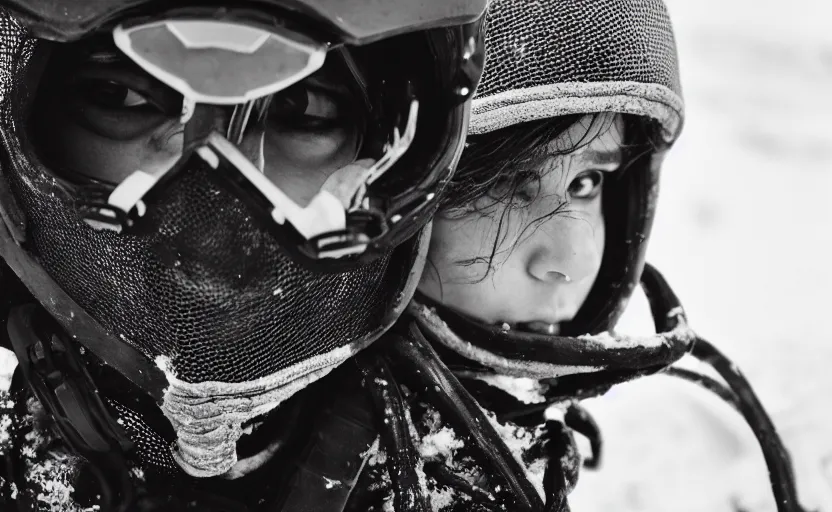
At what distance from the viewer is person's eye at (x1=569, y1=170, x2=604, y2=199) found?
51.1 inches

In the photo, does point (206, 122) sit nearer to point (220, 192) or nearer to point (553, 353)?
point (220, 192)

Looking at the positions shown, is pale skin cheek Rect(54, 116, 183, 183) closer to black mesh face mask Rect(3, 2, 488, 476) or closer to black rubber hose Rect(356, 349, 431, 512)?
black mesh face mask Rect(3, 2, 488, 476)

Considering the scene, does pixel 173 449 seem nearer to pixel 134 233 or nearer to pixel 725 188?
pixel 134 233

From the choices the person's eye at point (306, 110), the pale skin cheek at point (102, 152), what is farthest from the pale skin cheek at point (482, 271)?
the pale skin cheek at point (102, 152)

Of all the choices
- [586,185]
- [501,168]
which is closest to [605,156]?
[586,185]

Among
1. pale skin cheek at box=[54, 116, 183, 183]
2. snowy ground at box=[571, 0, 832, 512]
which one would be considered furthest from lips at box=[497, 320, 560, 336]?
snowy ground at box=[571, 0, 832, 512]

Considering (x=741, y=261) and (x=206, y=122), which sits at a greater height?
(x=741, y=261)

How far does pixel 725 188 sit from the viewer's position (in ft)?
9.44

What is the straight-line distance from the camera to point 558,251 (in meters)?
1.25

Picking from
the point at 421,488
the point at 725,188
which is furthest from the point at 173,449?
the point at 725,188

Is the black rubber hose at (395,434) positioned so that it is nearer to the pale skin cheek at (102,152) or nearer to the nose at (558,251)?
the nose at (558,251)

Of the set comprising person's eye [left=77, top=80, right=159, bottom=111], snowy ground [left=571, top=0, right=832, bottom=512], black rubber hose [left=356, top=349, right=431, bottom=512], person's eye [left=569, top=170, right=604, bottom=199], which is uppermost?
snowy ground [left=571, top=0, right=832, bottom=512]

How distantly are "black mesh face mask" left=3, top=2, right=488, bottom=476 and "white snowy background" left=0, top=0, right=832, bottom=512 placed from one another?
35 cm

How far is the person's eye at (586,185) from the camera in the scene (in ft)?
4.26
